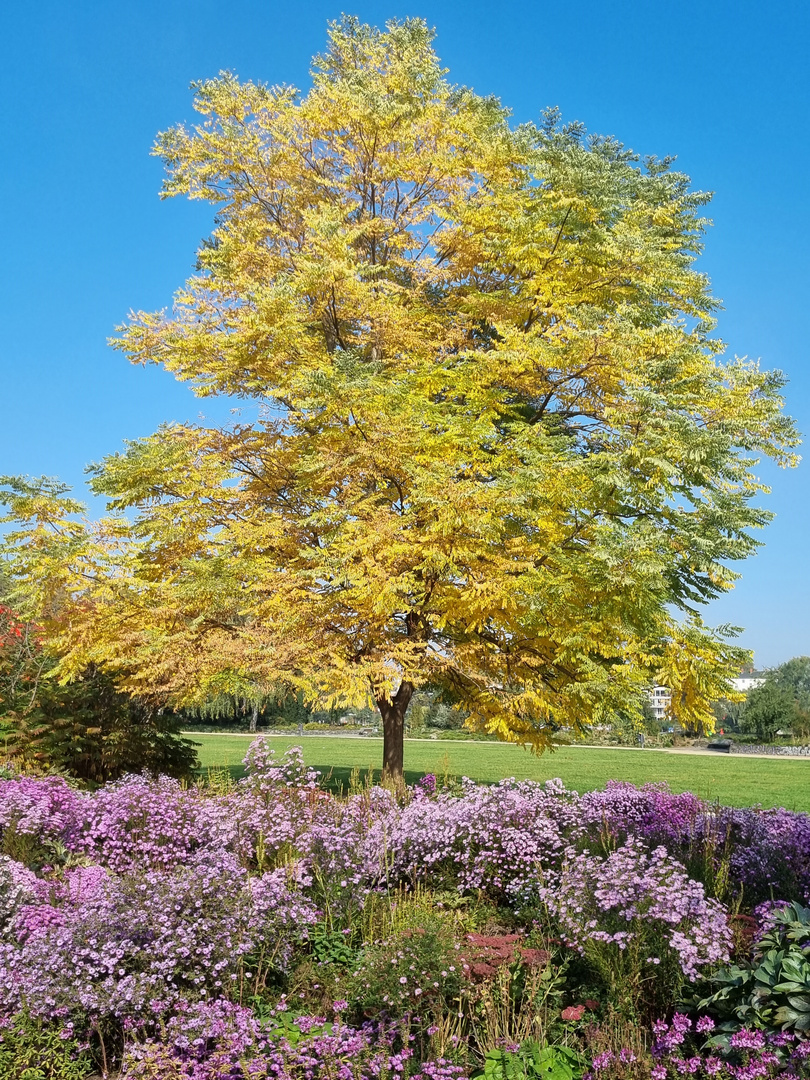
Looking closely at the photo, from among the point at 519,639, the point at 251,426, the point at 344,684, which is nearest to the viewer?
the point at 344,684

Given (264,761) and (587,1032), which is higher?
(264,761)

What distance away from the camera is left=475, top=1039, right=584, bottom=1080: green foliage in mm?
3934

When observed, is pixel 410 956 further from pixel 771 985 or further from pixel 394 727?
pixel 394 727

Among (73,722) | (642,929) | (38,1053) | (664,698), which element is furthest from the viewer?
(664,698)

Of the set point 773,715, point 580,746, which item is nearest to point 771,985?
point 580,746

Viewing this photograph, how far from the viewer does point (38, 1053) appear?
14.5 ft

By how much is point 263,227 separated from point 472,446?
581 centimetres

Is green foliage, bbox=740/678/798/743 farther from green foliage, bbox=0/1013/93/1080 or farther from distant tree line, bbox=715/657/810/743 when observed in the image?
green foliage, bbox=0/1013/93/1080

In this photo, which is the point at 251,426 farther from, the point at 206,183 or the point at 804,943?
the point at 804,943

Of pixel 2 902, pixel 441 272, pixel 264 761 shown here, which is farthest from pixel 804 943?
pixel 441 272

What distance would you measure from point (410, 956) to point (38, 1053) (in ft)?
6.85

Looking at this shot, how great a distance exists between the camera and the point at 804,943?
4.39 m

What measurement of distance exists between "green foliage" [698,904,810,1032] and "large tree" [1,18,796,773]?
4432mm

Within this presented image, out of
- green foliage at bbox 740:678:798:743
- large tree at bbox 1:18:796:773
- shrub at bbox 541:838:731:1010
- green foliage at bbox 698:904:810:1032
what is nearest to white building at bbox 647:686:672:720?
large tree at bbox 1:18:796:773
